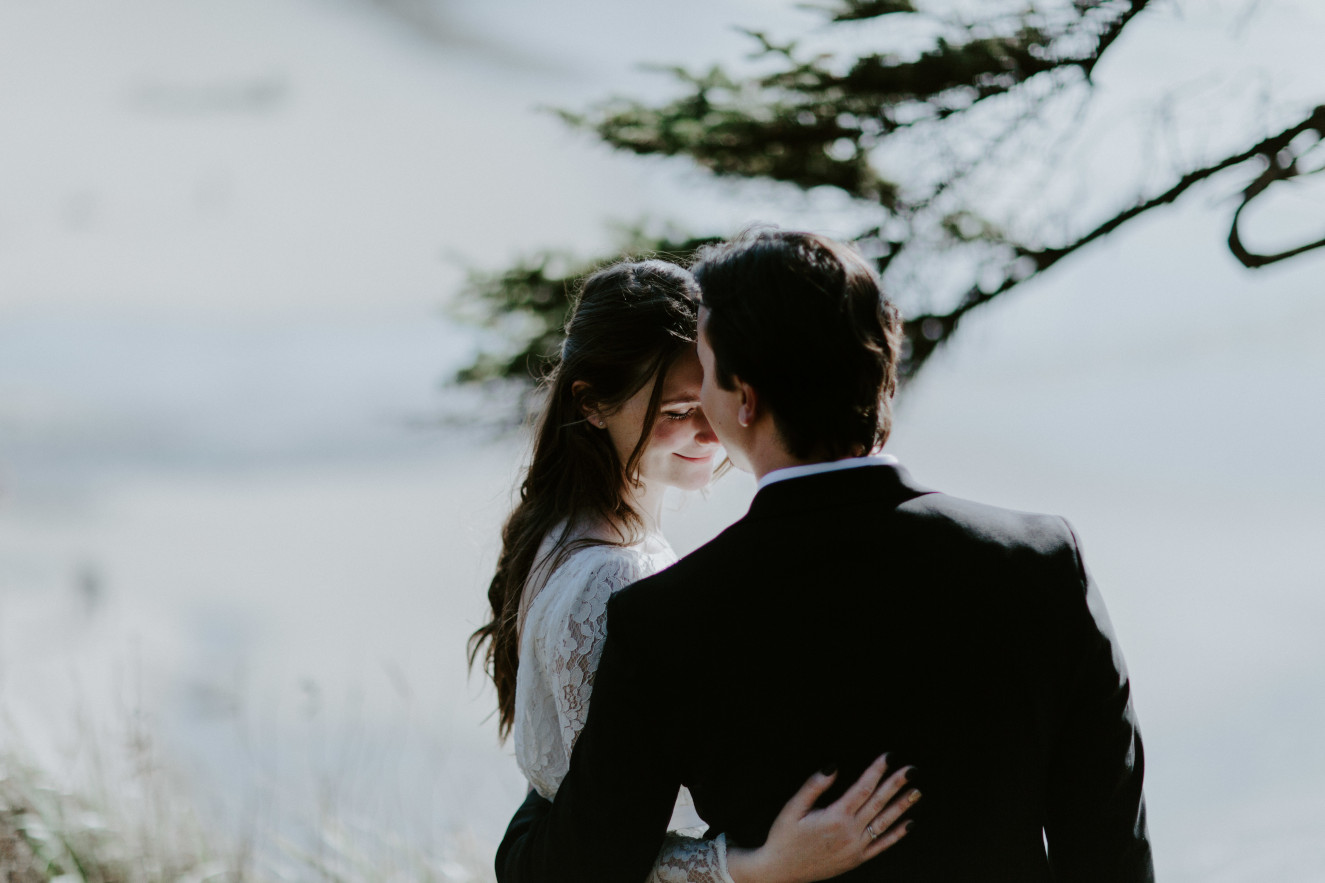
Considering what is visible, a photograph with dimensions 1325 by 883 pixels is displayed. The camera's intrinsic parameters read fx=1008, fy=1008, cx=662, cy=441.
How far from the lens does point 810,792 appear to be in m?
1.31

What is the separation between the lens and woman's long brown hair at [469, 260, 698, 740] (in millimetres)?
1901

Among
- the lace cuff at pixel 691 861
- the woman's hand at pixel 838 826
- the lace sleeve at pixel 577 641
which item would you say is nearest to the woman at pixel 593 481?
the lace sleeve at pixel 577 641

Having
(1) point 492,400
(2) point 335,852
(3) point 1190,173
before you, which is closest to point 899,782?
(2) point 335,852

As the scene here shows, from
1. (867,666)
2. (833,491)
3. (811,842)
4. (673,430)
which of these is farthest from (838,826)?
(673,430)

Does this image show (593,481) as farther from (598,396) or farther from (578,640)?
(578,640)

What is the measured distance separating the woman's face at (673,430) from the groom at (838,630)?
537mm

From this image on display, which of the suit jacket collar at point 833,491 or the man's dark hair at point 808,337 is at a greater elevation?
the man's dark hair at point 808,337

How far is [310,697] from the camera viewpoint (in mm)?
2969

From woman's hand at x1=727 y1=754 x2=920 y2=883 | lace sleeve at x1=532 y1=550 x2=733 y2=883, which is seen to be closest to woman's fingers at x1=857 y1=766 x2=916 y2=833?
woman's hand at x1=727 y1=754 x2=920 y2=883

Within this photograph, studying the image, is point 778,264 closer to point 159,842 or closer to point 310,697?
point 310,697

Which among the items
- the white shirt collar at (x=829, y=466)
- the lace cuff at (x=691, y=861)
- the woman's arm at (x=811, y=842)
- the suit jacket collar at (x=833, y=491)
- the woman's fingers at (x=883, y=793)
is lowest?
the lace cuff at (x=691, y=861)

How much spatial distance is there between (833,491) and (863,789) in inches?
15.1

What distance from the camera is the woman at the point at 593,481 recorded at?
1.73 m

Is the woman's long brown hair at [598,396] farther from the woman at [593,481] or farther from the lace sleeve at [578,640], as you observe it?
the lace sleeve at [578,640]
